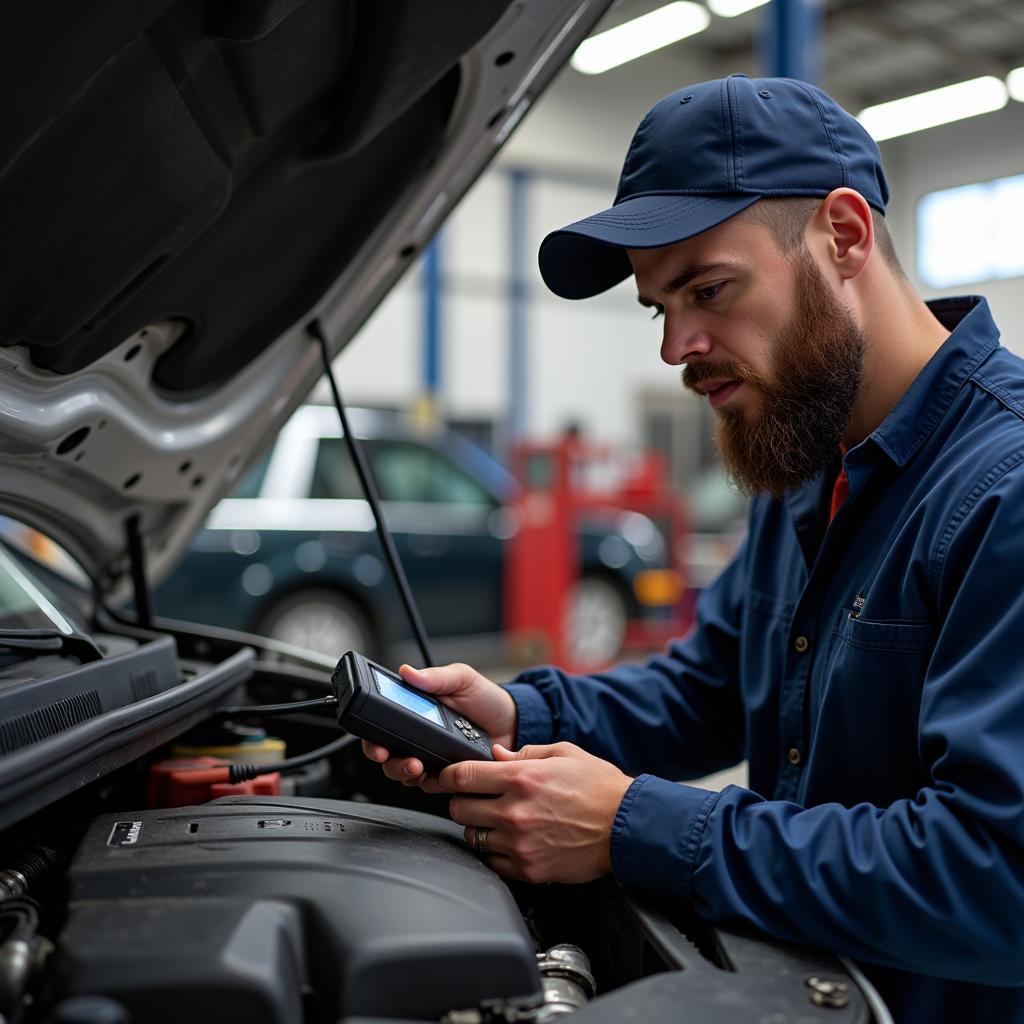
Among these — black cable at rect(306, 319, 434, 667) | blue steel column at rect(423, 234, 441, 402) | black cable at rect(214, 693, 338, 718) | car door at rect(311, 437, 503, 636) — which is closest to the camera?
black cable at rect(214, 693, 338, 718)

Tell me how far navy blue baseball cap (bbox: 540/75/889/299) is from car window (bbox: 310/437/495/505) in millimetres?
4154

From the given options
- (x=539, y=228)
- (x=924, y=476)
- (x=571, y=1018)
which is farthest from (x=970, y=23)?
(x=571, y=1018)

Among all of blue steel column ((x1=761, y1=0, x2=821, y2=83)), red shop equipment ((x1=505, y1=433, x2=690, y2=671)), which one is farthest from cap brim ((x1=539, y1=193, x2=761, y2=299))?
red shop equipment ((x1=505, y1=433, x2=690, y2=671))

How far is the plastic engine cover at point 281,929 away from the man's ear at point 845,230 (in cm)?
70

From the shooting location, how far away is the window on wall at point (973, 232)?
2232 millimetres

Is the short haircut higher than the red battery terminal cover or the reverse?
higher

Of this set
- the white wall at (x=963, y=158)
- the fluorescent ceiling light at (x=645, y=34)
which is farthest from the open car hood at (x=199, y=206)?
the fluorescent ceiling light at (x=645, y=34)

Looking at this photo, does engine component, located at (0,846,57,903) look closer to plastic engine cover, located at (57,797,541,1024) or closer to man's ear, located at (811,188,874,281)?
plastic engine cover, located at (57,797,541,1024)

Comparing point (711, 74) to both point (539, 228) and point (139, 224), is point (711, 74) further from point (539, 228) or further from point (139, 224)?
point (139, 224)

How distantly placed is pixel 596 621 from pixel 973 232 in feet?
12.9

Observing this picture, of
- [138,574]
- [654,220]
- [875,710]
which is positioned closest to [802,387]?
[654,220]

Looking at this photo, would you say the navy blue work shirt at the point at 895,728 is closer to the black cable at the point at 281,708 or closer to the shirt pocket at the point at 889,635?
the shirt pocket at the point at 889,635

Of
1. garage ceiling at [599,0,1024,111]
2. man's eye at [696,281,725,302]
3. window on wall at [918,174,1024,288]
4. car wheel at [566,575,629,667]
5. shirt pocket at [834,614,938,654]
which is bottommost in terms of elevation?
car wheel at [566,575,629,667]

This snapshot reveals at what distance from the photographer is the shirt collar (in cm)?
110
